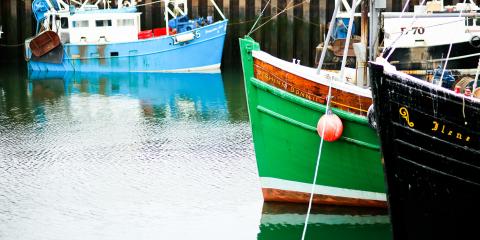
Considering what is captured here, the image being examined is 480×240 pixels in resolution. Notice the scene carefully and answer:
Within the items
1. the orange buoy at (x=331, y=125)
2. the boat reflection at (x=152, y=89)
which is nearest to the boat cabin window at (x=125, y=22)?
the boat reflection at (x=152, y=89)

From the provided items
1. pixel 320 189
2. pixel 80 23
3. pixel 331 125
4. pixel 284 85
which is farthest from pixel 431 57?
pixel 80 23

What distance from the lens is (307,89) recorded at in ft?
41.0

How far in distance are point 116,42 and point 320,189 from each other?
70.2ft

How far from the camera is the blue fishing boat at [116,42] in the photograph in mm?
33031

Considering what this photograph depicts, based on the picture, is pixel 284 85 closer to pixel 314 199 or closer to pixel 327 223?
pixel 314 199

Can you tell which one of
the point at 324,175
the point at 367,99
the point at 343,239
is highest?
the point at 367,99

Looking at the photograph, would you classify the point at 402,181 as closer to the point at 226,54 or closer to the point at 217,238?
the point at 217,238

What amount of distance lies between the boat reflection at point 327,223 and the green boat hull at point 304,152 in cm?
14

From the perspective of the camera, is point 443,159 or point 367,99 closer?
point 443,159

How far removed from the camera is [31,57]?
1345 inches

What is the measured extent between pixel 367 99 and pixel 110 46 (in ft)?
74.6

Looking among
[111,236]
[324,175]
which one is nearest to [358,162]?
[324,175]

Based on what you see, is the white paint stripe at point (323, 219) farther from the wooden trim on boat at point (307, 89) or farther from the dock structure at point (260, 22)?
the dock structure at point (260, 22)

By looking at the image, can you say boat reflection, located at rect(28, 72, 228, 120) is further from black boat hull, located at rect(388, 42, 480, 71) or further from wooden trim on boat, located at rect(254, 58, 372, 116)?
wooden trim on boat, located at rect(254, 58, 372, 116)
